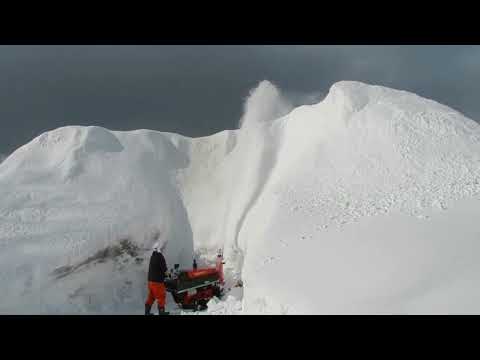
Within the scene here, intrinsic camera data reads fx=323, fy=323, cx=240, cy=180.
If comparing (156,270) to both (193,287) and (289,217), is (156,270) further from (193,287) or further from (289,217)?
(289,217)

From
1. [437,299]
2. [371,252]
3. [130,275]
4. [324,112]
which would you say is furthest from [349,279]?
[324,112]

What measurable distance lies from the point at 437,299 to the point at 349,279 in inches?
59.2

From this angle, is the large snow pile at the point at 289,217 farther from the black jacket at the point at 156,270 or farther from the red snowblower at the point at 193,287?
the black jacket at the point at 156,270

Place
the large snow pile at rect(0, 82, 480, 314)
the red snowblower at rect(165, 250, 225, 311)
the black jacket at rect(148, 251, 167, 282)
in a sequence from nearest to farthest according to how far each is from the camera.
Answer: the large snow pile at rect(0, 82, 480, 314) → the black jacket at rect(148, 251, 167, 282) → the red snowblower at rect(165, 250, 225, 311)

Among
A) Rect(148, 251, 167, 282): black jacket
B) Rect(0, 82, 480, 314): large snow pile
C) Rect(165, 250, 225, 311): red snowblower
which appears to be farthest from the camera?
Rect(165, 250, 225, 311): red snowblower

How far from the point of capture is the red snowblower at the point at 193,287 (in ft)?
26.2

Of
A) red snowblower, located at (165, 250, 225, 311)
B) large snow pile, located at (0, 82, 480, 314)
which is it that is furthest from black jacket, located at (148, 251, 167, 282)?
large snow pile, located at (0, 82, 480, 314)

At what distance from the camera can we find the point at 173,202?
1439 centimetres

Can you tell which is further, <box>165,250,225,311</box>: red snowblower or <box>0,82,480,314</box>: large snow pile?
<box>165,250,225,311</box>: red snowblower

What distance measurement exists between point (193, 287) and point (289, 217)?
10.4ft

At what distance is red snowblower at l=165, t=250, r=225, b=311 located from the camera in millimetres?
7973

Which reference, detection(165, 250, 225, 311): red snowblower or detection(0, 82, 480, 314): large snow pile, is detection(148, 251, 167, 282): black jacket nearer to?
detection(165, 250, 225, 311): red snowblower

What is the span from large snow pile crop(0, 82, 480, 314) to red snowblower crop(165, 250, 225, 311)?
1.67 ft

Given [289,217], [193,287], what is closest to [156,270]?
[193,287]
